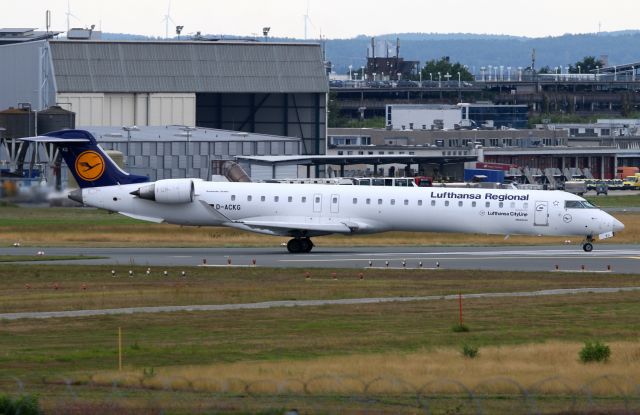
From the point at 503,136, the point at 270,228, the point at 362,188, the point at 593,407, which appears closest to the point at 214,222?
the point at 270,228

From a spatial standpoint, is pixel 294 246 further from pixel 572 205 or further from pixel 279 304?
pixel 279 304

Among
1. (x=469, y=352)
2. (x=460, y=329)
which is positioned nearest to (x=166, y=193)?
(x=460, y=329)

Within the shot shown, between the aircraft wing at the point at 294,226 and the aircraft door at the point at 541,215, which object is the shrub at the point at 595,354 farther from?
the aircraft door at the point at 541,215

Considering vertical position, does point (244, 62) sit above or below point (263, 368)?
above

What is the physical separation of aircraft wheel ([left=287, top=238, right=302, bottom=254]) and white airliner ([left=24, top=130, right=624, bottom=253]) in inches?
17.2

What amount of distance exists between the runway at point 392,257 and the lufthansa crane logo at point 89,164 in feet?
10.9

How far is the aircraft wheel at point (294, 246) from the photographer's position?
55.7 m

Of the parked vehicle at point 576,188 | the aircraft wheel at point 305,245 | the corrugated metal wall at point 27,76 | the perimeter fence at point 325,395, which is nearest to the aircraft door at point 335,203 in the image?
the aircraft wheel at point 305,245

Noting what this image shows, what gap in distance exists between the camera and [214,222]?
5531 centimetres

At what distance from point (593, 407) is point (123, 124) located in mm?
94908

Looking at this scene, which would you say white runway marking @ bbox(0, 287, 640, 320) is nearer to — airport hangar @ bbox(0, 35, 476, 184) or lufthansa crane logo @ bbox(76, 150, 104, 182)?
lufthansa crane logo @ bbox(76, 150, 104, 182)

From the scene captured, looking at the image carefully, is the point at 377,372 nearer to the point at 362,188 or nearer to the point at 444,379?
the point at 444,379

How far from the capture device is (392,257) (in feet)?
178

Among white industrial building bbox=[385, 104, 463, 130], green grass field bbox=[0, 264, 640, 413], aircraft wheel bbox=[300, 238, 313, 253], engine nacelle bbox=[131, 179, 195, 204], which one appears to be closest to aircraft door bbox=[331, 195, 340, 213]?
aircraft wheel bbox=[300, 238, 313, 253]
